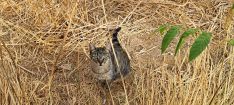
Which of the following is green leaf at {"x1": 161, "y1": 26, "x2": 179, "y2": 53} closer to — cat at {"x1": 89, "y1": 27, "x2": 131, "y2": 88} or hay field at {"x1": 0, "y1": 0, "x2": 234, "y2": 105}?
hay field at {"x1": 0, "y1": 0, "x2": 234, "y2": 105}

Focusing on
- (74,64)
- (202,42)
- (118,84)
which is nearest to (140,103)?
(118,84)

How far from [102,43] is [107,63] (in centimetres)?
74

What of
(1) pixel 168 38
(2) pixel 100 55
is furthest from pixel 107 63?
(1) pixel 168 38

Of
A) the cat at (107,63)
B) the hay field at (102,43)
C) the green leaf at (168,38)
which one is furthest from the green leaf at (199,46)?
the cat at (107,63)

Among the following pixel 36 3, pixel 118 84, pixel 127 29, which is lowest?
pixel 118 84

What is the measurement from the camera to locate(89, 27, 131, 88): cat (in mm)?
2707

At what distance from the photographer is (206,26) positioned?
147 inches

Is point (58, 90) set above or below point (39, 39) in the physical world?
below

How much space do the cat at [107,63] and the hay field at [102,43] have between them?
12 cm

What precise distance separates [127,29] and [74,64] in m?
0.63

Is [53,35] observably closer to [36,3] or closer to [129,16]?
[36,3]

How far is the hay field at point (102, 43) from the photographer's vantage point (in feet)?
8.00

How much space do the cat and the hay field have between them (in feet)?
0.40

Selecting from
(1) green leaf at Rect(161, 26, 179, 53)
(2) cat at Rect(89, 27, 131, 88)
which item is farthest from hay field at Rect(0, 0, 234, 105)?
(1) green leaf at Rect(161, 26, 179, 53)
